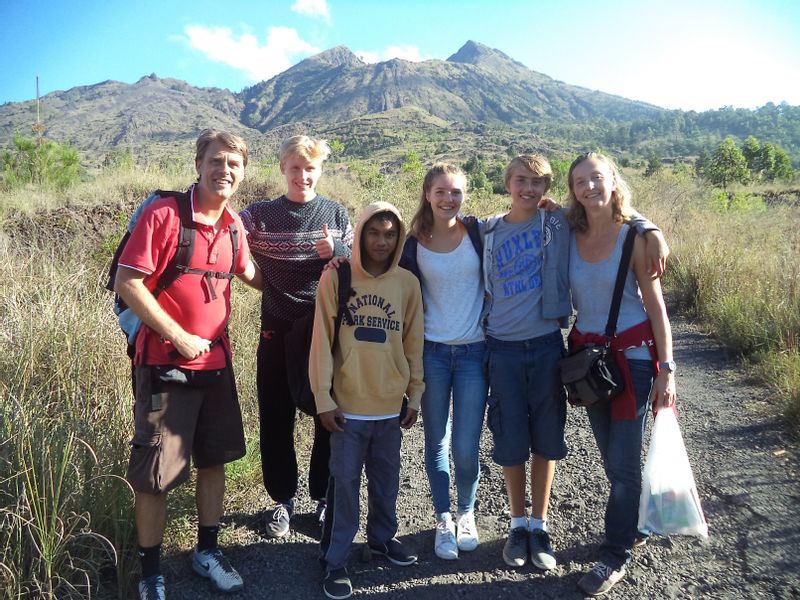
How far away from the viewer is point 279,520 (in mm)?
2943

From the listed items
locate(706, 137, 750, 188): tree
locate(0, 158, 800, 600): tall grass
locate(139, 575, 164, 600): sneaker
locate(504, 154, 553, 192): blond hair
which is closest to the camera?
locate(0, 158, 800, 600): tall grass

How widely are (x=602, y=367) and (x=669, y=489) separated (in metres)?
0.63

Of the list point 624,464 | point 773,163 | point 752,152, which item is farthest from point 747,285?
point 752,152

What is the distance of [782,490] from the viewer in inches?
127

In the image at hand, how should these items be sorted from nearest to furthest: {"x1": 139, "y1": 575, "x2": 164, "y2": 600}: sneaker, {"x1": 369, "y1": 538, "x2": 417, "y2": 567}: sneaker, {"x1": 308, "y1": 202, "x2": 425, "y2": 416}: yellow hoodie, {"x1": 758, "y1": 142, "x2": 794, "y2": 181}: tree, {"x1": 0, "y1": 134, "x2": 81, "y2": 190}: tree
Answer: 1. {"x1": 139, "y1": 575, "x2": 164, "y2": 600}: sneaker
2. {"x1": 308, "y1": 202, "x2": 425, "y2": 416}: yellow hoodie
3. {"x1": 369, "y1": 538, "x2": 417, "y2": 567}: sneaker
4. {"x1": 0, "y1": 134, "x2": 81, "y2": 190}: tree
5. {"x1": 758, "y1": 142, "x2": 794, "y2": 181}: tree

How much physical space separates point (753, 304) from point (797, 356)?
1.54 meters

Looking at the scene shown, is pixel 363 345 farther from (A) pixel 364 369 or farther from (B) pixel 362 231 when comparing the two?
(B) pixel 362 231

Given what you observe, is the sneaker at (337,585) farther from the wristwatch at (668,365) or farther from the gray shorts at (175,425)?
the wristwatch at (668,365)

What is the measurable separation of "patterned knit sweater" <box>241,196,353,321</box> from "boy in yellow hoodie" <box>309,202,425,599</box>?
1.11 ft

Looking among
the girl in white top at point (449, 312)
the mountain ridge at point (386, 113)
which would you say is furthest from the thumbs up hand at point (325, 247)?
the mountain ridge at point (386, 113)

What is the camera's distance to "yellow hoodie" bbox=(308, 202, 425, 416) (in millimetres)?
2445

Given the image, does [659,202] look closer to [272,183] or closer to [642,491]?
[272,183]

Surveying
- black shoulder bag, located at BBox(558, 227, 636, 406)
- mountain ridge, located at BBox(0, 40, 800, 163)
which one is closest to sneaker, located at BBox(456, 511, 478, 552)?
black shoulder bag, located at BBox(558, 227, 636, 406)

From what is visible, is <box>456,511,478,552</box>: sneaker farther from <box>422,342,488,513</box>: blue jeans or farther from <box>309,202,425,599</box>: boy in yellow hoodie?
<box>309,202,425,599</box>: boy in yellow hoodie
